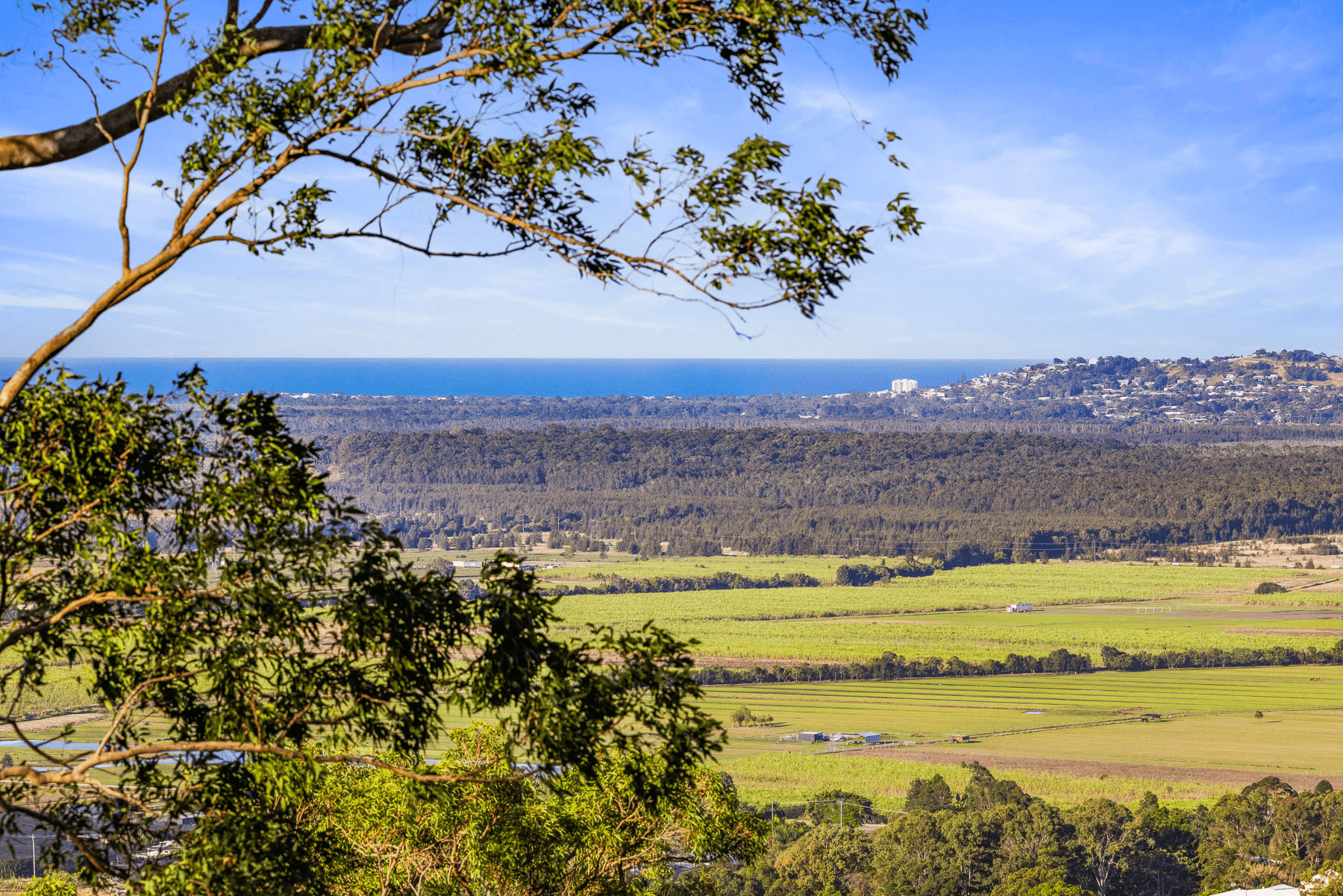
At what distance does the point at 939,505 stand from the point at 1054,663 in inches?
3576

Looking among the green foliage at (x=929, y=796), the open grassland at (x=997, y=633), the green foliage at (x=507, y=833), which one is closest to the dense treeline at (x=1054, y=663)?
the open grassland at (x=997, y=633)

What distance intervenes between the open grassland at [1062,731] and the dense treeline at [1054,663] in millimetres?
1341

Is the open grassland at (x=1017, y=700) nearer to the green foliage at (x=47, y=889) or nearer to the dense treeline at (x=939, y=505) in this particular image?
the green foliage at (x=47, y=889)

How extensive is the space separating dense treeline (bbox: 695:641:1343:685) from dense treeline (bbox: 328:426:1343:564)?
195ft

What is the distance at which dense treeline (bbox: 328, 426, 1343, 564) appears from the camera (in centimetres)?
15825

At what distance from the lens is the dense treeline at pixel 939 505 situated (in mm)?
158250

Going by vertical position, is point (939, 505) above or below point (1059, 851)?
above

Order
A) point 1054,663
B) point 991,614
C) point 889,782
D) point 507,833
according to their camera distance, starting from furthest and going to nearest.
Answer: point 991,614 → point 1054,663 → point 889,782 → point 507,833

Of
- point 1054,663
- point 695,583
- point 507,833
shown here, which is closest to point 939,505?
point 695,583

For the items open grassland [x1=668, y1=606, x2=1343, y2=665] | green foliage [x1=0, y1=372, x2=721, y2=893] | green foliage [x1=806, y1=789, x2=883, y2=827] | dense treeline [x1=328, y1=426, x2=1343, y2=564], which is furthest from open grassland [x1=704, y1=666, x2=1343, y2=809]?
dense treeline [x1=328, y1=426, x2=1343, y2=564]

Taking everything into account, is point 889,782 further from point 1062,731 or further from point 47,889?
point 47,889

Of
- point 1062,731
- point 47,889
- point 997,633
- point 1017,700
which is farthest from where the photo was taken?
point 997,633

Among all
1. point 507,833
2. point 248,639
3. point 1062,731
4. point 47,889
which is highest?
point 248,639

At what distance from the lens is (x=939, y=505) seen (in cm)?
17938
